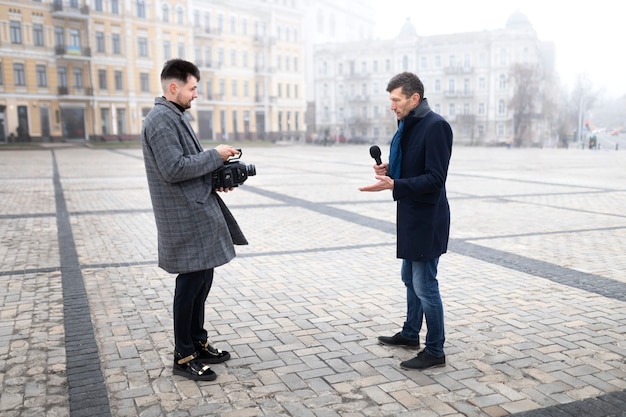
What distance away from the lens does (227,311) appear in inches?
206

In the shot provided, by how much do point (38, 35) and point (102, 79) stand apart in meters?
5.68

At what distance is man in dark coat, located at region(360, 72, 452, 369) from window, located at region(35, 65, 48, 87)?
47244 mm

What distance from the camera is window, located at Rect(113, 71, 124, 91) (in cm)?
4897

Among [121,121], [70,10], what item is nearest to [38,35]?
[70,10]

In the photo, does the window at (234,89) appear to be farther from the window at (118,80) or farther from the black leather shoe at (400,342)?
the black leather shoe at (400,342)

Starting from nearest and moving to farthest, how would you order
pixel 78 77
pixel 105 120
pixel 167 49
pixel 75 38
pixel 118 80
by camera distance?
pixel 75 38
pixel 78 77
pixel 105 120
pixel 118 80
pixel 167 49

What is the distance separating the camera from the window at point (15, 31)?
43344mm

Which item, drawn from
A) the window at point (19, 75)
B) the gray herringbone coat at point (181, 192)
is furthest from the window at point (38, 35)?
the gray herringbone coat at point (181, 192)

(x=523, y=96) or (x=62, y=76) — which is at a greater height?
(x=62, y=76)

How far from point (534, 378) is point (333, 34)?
9357 centimetres

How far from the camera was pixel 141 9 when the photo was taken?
5019cm

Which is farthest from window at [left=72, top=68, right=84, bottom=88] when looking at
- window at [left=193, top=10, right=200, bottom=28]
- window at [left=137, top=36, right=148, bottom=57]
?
window at [left=193, top=10, right=200, bottom=28]

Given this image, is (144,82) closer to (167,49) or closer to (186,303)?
(167,49)

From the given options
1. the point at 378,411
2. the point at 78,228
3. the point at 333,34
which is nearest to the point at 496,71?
the point at 333,34
